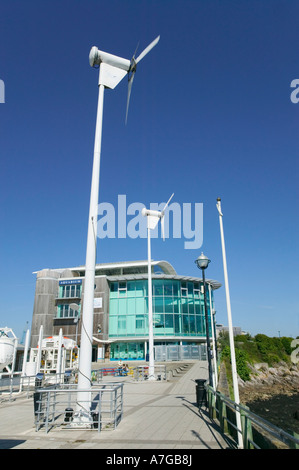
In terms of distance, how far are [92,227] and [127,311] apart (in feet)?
146

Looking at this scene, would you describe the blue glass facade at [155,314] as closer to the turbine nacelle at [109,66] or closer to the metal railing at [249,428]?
the metal railing at [249,428]

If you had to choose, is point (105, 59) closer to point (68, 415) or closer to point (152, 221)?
point (68, 415)

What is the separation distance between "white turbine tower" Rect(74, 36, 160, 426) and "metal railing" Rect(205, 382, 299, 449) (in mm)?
3976

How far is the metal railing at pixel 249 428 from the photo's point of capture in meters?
4.39

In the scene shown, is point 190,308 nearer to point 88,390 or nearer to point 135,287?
point 135,287

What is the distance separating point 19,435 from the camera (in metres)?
8.83

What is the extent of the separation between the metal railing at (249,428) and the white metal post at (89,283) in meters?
4.02

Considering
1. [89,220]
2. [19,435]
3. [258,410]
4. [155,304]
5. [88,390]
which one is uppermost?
[155,304]

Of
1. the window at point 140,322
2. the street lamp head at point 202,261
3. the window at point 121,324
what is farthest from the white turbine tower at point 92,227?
the window at point 121,324

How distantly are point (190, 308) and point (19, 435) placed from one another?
4635 centimetres

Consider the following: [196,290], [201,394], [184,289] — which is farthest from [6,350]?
[196,290]
